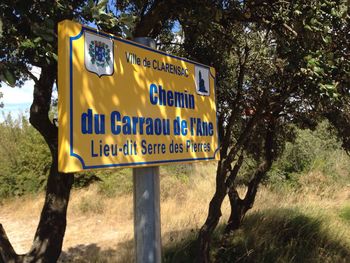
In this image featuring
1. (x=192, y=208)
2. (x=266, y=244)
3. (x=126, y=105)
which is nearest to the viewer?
(x=126, y=105)

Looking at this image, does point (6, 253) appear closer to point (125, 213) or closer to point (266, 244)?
point (266, 244)

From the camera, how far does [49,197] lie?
4191 mm

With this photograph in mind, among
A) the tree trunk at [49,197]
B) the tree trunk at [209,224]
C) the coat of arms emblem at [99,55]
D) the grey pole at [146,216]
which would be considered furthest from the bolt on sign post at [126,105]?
the tree trunk at [209,224]

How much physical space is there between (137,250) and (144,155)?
60cm

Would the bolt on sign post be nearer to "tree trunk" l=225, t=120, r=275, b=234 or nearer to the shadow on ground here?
the shadow on ground

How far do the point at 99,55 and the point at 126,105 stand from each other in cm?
32

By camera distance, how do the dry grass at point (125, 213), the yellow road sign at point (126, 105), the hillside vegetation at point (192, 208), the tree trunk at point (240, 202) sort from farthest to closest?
the dry grass at point (125, 213)
the tree trunk at point (240, 202)
the hillside vegetation at point (192, 208)
the yellow road sign at point (126, 105)

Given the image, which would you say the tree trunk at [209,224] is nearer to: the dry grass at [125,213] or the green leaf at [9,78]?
the dry grass at [125,213]

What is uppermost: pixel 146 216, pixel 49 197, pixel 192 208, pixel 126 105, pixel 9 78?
pixel 9 78

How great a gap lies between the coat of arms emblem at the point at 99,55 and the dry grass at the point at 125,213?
4.49 metres

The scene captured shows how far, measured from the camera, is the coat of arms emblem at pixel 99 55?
226cm

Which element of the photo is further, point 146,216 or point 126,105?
point 146,216

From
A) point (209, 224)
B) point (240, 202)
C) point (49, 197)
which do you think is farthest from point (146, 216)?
point (240, 202)

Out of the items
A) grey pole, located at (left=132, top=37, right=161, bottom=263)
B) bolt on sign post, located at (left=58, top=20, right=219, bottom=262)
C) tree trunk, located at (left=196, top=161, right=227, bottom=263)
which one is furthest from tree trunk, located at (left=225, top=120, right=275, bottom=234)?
grey pole, located at (left=132, top=37, right=161, bottom=263)
